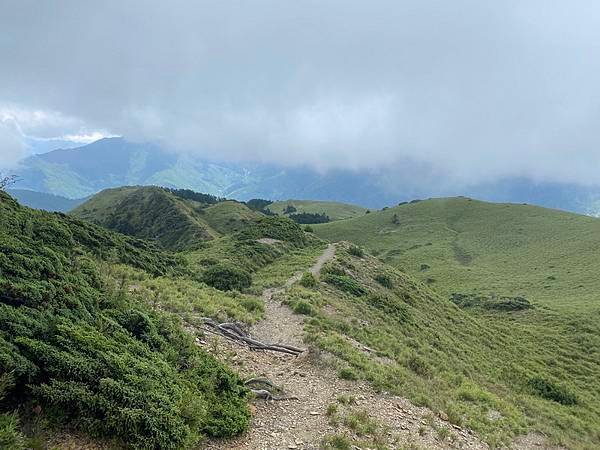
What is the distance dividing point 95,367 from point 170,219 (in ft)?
288

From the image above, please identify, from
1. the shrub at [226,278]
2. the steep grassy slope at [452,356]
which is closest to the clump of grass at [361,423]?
the steep grassy slope at [452,356]

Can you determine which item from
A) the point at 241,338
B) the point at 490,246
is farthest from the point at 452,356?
the point at 490,246

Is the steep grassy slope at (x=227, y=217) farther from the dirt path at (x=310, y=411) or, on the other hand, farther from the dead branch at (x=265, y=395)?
the dead branch at (x=265, y=395)

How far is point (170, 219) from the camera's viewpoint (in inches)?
3642

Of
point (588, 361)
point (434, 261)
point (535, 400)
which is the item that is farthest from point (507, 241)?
point (535, 400)

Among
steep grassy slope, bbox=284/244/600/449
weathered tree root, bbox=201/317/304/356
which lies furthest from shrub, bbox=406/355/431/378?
weathered tree root, bbox=201/317/304/356

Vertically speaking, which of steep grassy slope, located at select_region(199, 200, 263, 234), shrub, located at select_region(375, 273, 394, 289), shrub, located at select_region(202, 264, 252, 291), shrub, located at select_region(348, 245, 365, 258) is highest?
steep grassy slope, located at select_region(199, 200, 263, 234)

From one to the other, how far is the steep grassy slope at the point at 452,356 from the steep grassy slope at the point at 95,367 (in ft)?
20.0

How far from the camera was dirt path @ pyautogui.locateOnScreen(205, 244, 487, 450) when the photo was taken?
10.4 meters

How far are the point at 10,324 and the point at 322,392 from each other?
28.8ft

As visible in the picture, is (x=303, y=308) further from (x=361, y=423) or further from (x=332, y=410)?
(x=361, y=423)

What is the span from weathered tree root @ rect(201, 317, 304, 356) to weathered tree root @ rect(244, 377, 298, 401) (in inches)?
132

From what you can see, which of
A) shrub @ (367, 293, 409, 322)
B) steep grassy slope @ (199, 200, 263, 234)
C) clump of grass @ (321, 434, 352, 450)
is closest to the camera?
clump of grass @ (321, 434, 352, 450)

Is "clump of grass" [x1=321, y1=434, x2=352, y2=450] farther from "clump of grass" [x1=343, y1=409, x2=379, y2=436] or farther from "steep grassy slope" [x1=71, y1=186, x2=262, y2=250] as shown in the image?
"steep grassy slope" [x1=71, y1=186, x2=262, y2=250]
